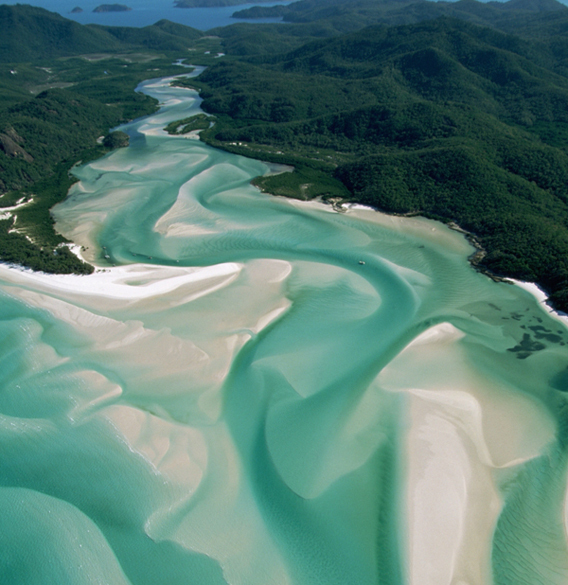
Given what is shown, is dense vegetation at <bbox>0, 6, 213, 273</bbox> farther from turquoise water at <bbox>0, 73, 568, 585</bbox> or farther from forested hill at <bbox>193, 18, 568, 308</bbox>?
forested hill at <bbox>193, 18, 568, 308</bbox>

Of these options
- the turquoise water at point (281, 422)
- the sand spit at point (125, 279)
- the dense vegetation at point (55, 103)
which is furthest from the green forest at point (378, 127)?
the turquoise water at point (281, 422)

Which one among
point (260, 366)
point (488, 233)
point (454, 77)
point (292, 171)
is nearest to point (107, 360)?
point (260, 366)

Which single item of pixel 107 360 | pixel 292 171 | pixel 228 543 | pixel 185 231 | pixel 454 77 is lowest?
pixel 228 543

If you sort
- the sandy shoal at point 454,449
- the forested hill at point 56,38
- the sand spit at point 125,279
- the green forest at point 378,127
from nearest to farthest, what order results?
the sandy shoal at point 454,449 < the sand spit at point 125,279 < the green forest at point 378,127 < the forested hill at point 56,38

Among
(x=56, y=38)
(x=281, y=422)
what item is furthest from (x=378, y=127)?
(x=56, y=38)

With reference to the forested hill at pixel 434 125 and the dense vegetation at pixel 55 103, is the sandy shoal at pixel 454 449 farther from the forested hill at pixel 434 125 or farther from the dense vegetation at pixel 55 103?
the dense vegetation at pixel 55 103

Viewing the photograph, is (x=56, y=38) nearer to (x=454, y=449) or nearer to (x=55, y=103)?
(x=55, y=103)

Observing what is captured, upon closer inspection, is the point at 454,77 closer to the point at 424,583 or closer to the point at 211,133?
the point at 211,133
